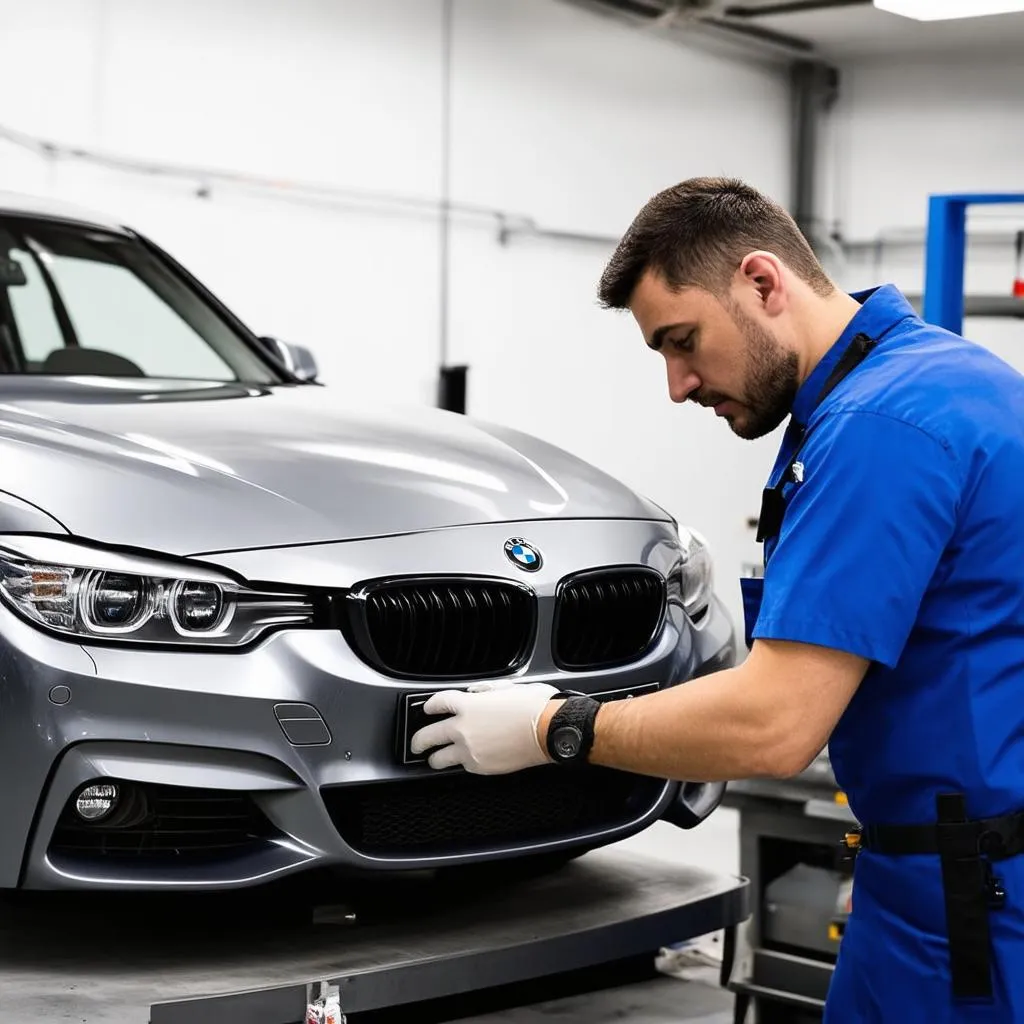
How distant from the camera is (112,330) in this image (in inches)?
265

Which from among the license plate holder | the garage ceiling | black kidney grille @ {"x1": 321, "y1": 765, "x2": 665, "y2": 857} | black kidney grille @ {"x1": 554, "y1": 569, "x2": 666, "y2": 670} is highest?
the garage ceiling

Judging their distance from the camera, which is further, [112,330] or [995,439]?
[112,330]

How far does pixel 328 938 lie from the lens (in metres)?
2.28

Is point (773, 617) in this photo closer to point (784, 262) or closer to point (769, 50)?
point (784, 262)

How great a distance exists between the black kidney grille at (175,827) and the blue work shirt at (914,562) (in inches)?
32.3

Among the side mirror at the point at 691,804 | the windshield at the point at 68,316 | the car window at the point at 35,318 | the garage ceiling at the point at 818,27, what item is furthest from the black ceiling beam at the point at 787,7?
the side mirror at the point at 691,804

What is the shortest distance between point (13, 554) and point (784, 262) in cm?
109

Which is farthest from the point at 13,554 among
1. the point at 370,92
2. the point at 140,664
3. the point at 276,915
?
the point at 370,92

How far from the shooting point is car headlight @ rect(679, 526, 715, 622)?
8.85 feet

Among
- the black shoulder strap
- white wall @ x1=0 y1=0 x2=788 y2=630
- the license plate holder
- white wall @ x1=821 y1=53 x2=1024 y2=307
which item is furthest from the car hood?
white wall @ x1=821 y1=53 x2=1024 y2=307

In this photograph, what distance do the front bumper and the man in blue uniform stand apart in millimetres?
317

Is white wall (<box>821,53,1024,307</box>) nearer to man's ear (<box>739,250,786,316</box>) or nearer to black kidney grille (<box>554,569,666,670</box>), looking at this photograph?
black kidney grille (<box>554,569,666,670</box>)

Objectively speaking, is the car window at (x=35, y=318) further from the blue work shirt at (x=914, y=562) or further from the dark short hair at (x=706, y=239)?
the blue work shirt at (x=914, y=562)

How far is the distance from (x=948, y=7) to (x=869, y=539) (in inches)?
157
